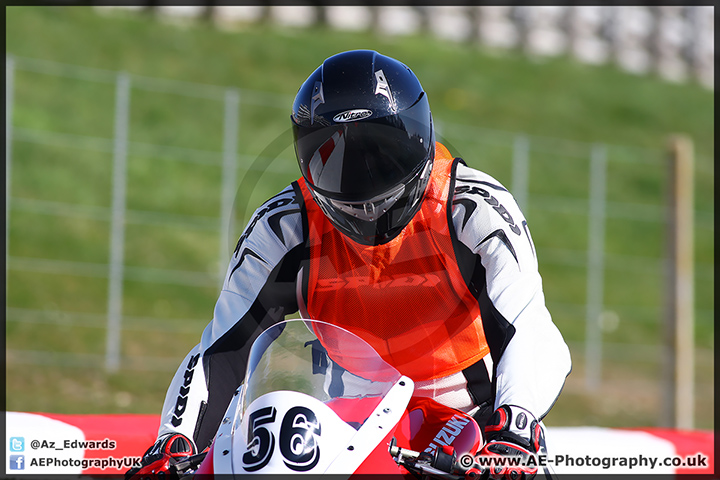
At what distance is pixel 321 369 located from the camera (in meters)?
1.76

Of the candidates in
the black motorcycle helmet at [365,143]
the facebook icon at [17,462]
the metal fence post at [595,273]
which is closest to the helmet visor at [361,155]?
the black motorcycle helmet at [365,143]

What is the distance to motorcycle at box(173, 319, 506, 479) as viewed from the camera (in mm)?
1561

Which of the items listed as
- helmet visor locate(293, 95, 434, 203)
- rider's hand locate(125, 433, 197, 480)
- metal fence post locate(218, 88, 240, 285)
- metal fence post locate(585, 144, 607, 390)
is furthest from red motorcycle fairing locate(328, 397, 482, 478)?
metal fence post locate(585, 144, 607, 390)

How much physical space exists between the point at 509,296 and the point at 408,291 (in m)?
0.36

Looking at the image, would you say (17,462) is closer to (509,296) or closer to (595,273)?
(509,296)

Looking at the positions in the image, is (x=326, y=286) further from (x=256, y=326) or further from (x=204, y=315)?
(x=204, y=315)

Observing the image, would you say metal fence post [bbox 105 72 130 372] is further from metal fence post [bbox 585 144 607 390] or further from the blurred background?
metal fence post [bbox 585 144 607 390]

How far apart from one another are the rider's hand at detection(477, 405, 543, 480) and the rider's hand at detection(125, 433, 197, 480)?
749 millimetres

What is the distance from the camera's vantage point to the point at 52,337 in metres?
7.54

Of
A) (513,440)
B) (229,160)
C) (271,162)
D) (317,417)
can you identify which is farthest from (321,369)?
(229,160)

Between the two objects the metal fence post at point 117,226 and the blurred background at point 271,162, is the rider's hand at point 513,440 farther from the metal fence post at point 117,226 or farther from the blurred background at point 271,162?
the metal fence post at point 117,226

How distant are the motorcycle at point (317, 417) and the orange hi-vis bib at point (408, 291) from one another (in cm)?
47

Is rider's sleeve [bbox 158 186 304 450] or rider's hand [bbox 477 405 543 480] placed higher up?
rider's sleeve [bbox 158 186 304 450]

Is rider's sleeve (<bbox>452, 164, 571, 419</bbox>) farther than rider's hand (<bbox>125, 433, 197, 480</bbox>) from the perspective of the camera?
Yes
